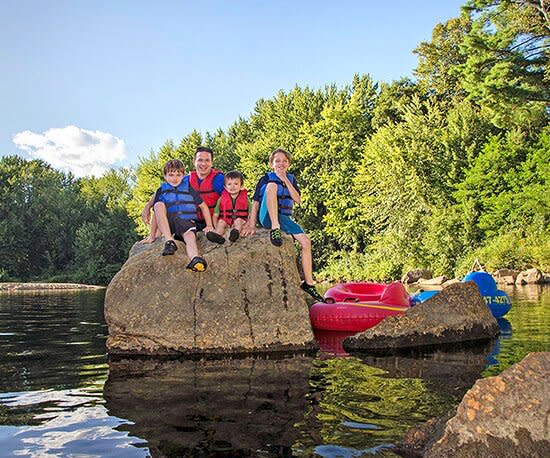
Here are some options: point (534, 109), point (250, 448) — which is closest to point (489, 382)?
point (250, 448)

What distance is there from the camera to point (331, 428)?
12.4 feet

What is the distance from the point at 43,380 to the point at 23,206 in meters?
45.3

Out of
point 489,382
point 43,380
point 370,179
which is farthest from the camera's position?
point 370,179

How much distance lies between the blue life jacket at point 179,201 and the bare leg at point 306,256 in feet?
4.86

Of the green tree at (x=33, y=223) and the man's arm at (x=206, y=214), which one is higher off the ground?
the green tree at (x=33, y=223)

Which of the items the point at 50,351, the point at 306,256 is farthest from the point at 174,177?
the point at 50,351

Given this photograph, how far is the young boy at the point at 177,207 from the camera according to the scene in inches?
290

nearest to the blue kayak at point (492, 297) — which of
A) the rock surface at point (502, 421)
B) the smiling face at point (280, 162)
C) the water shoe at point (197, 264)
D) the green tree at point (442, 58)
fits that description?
the smiling face at point (280, 162)

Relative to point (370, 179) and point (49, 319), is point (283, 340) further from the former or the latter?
point (370, 179)

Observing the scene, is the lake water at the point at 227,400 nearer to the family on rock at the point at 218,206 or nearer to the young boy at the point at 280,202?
the young boy at the point at 280,202

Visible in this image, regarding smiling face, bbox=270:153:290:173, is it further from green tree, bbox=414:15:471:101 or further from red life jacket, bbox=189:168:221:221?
green tree, bbox=414:15:471:101

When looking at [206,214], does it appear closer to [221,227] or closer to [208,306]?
[221,227]

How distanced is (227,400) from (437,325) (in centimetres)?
386

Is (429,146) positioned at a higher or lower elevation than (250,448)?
higher
